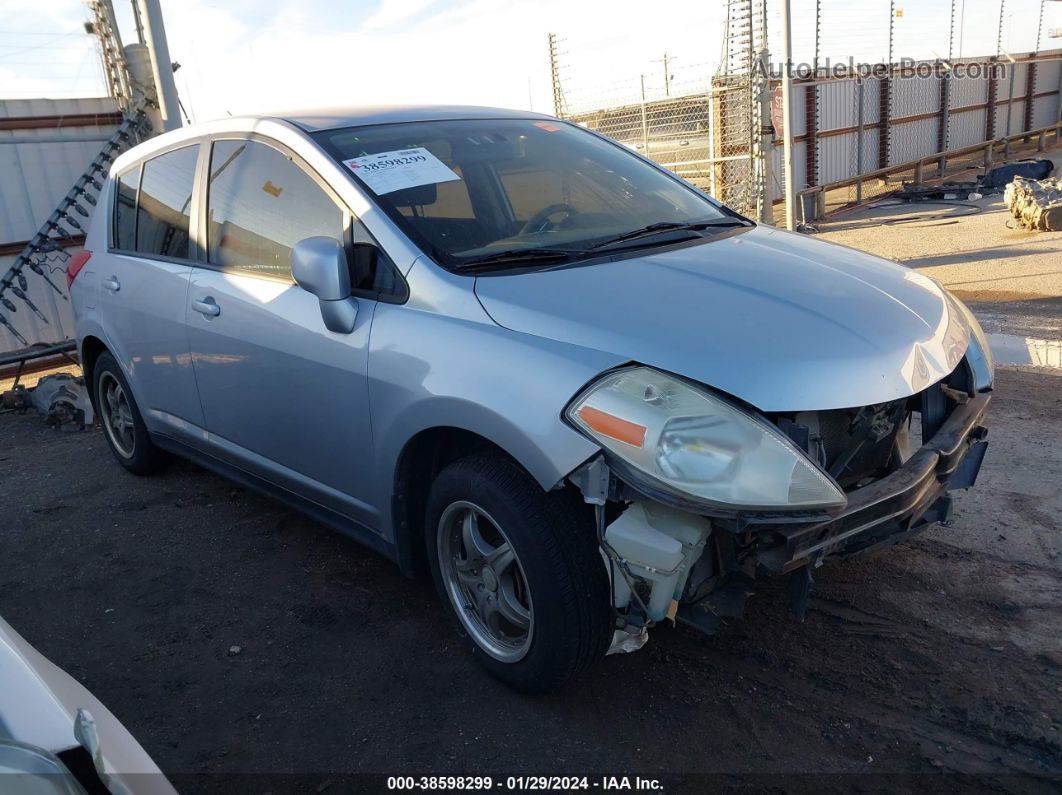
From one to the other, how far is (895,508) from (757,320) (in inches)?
26.1

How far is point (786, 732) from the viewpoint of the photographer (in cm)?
277

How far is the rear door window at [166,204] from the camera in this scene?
4.20 metres

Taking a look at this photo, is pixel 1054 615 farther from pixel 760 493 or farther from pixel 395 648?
pixel 395 648

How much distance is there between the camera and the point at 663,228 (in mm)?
3539

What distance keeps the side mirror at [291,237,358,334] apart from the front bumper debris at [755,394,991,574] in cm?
158

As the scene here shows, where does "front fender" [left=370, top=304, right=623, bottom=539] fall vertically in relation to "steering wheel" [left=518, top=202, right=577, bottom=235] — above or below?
below

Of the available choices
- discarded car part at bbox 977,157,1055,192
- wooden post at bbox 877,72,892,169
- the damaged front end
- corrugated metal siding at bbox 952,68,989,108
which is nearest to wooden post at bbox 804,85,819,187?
wooden post at bbox 877,72,892,169

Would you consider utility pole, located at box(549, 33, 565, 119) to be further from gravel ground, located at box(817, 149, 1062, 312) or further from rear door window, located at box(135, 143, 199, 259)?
rear door window, located at box(135, 143, 199, 259)

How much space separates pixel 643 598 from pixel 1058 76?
3057 cm

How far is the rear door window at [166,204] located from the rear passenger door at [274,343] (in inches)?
8.8

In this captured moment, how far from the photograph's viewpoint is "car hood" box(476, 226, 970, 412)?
251cm

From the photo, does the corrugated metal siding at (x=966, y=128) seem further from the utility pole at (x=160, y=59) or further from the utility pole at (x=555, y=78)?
the utility pole at (x=160, y=59)

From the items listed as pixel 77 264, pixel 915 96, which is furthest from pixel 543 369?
pixel 915 96

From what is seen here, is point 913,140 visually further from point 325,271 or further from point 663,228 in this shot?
point 325,271
